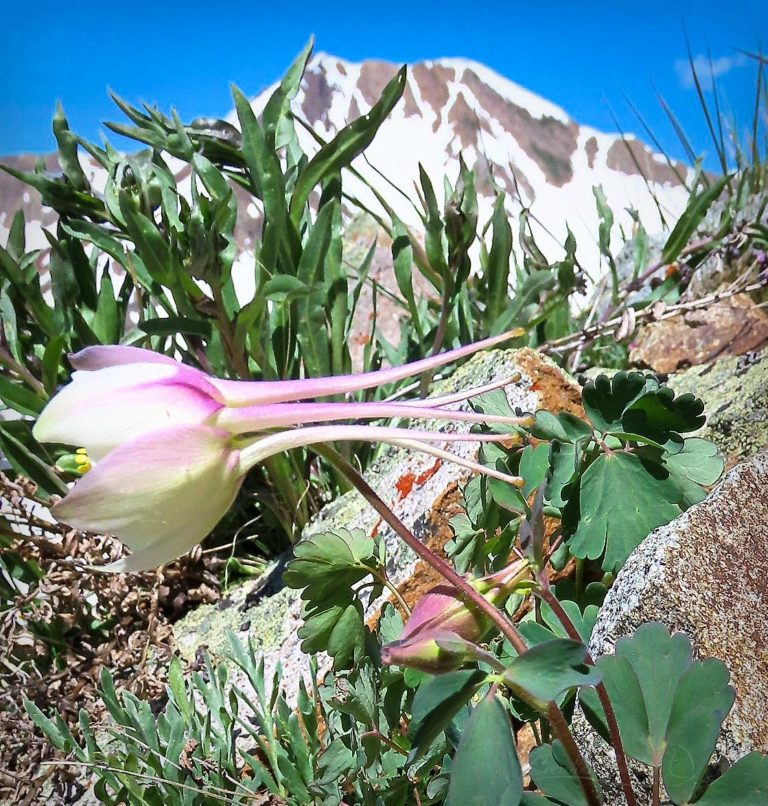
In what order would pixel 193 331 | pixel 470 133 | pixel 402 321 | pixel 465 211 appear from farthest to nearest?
pixel 470 133, pixel 402 321, pixel 465 211, pixel 193 331

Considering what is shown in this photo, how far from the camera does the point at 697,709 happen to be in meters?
0.44

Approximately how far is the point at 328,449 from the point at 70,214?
1068 millimetres

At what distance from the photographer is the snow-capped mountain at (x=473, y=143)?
2961 mm

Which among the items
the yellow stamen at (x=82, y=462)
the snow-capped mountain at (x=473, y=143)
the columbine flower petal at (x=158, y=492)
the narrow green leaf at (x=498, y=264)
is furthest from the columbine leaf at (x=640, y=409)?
the snow-capped mountain at (x=473, y=143)

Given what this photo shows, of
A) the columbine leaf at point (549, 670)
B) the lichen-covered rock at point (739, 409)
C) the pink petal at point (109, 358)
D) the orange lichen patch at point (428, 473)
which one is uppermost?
the pink petal at point (109, 358)

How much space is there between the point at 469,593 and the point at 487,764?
8 cm

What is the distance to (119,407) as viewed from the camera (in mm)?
405

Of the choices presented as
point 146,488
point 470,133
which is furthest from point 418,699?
point 470,133

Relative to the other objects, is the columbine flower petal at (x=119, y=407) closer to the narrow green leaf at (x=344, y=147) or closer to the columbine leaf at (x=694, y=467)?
the columbine leaf at (x=694, y=467)

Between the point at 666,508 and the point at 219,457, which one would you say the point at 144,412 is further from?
the point at 666,508

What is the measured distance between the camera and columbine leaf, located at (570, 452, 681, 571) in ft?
1.96

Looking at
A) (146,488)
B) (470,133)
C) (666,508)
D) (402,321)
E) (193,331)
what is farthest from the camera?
(470,133)

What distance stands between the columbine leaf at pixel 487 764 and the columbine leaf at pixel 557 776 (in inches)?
4.1

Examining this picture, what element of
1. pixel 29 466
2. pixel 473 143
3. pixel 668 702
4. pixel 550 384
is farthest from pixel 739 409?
pixel 473 143
